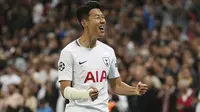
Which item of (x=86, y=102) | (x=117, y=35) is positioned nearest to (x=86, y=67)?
(x=86, y=102)

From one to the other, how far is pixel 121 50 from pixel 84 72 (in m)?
9.86

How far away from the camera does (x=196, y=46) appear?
15.6 meters

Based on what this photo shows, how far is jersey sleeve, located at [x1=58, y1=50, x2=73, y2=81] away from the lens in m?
7.15

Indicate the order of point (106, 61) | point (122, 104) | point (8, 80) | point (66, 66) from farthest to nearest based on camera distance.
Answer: point (8, 80) → point (122, 104) → point (106, 61) → point (66, 66)

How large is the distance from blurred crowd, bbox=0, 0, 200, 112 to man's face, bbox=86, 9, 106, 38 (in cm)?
509

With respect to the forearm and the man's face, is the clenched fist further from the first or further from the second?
the man's face

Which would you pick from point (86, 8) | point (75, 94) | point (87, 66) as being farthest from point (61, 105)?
point (75, 94)

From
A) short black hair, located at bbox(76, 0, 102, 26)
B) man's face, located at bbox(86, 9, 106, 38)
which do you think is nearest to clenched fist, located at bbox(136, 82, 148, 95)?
man's face, located at bbox(86, 9, 106, 38)

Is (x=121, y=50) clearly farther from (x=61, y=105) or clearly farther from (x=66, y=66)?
(x=66, y=66)

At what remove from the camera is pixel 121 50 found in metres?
17.1

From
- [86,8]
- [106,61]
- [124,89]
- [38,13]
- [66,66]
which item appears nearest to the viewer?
[66,66]

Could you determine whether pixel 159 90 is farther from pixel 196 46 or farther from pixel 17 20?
pixel 17 20

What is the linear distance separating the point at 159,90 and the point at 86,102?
705 cm

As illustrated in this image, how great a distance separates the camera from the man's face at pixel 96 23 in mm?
7223
